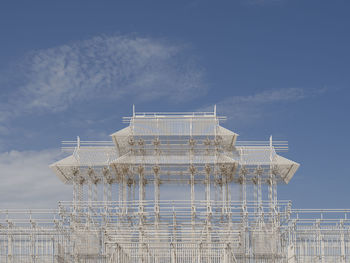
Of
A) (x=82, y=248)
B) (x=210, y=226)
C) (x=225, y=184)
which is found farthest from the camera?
(x=225, y=184)

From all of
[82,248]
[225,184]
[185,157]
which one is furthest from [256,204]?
[82,248]

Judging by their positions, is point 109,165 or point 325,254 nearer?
point 325,254

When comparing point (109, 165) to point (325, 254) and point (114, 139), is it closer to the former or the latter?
point (114, 139)

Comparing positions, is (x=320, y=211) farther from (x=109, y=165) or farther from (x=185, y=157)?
(x=109, y=165)

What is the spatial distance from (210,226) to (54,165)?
797 inches

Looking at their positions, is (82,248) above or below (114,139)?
below

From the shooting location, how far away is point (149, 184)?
237 feet

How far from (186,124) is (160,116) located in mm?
2799

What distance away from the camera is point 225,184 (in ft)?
228

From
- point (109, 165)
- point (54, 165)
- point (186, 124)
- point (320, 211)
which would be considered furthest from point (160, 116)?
point (320, 211)

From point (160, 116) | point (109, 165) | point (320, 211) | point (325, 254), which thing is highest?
point (160, 116)

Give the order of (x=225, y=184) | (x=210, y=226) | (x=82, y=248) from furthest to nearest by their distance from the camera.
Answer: (x=225, y=184), (x=82, y=248), (x=210, y=226)

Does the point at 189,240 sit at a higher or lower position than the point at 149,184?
lower

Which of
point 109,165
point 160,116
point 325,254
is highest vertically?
point 160,116
